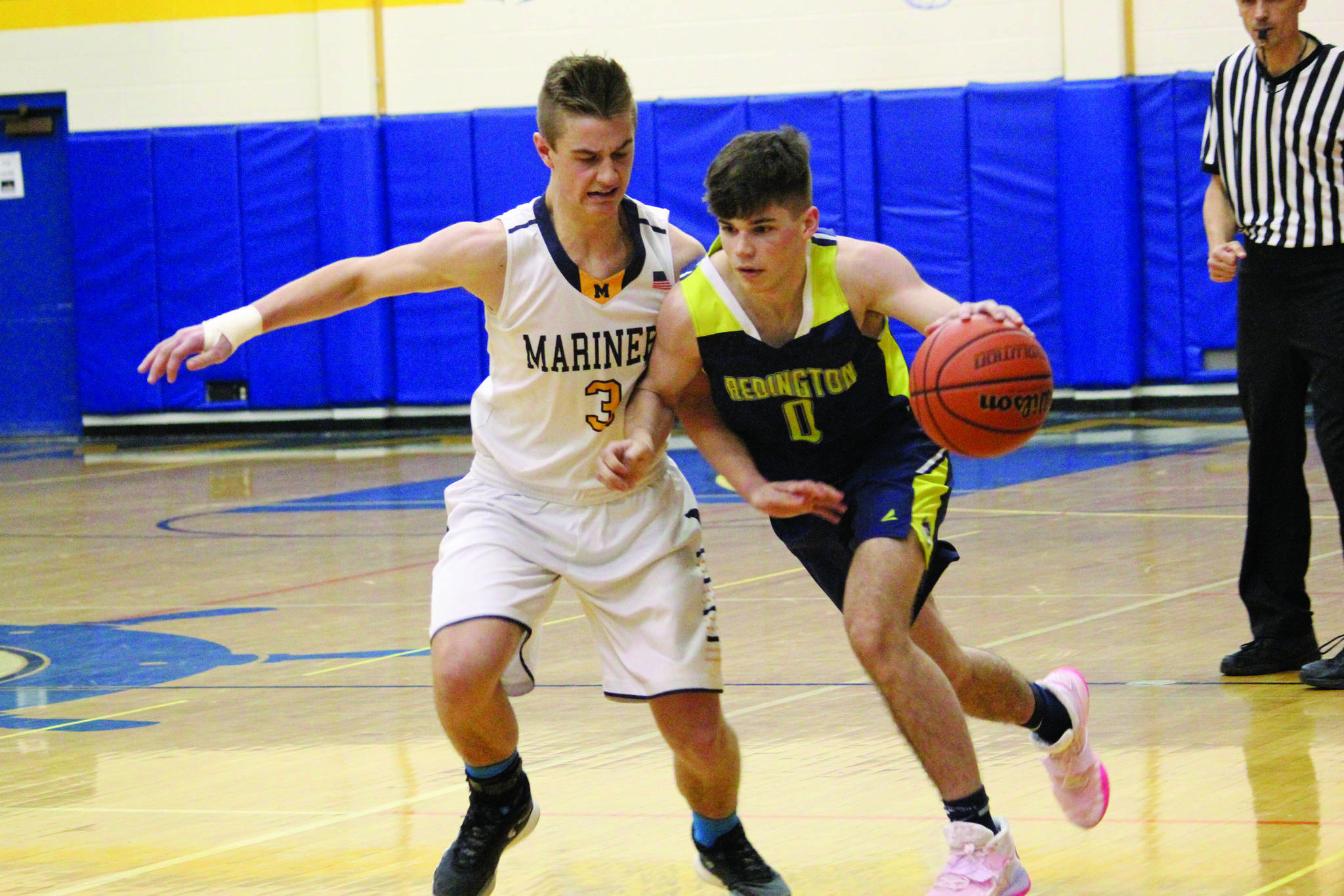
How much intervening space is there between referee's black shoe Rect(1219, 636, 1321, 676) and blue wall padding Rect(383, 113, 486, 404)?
10.7 metres

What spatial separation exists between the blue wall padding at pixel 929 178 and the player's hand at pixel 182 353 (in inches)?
444

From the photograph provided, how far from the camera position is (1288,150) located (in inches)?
187

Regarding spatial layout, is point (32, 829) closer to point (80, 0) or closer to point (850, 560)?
point (850, 560)

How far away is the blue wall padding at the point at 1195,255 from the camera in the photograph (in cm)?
1380

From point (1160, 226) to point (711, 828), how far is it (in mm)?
11766

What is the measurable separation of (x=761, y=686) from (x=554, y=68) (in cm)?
222

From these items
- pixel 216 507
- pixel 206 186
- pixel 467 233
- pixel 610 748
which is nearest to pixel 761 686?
pixel 610 748

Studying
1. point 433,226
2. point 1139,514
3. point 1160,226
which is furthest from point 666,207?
point 1139,514

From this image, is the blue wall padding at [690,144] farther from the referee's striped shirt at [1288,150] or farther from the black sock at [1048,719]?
the black sock at [1048,719]

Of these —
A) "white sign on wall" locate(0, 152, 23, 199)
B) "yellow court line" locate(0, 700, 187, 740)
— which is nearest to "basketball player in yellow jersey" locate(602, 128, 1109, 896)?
"yellow court line" locate(0, 700, 187, 740)

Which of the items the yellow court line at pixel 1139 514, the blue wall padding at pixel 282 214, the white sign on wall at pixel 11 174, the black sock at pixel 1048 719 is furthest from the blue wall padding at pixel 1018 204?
the black sock at pixel 1048 719

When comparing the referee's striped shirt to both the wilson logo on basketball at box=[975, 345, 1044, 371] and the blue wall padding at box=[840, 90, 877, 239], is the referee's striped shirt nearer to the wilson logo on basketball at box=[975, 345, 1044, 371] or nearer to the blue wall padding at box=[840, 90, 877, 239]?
the wilson logo on basketball at box=[975, 345, 1044, 371]

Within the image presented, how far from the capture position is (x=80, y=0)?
16188 mm

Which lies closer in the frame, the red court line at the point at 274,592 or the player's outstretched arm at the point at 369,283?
the player's outstretched arm at the point at 369,283
